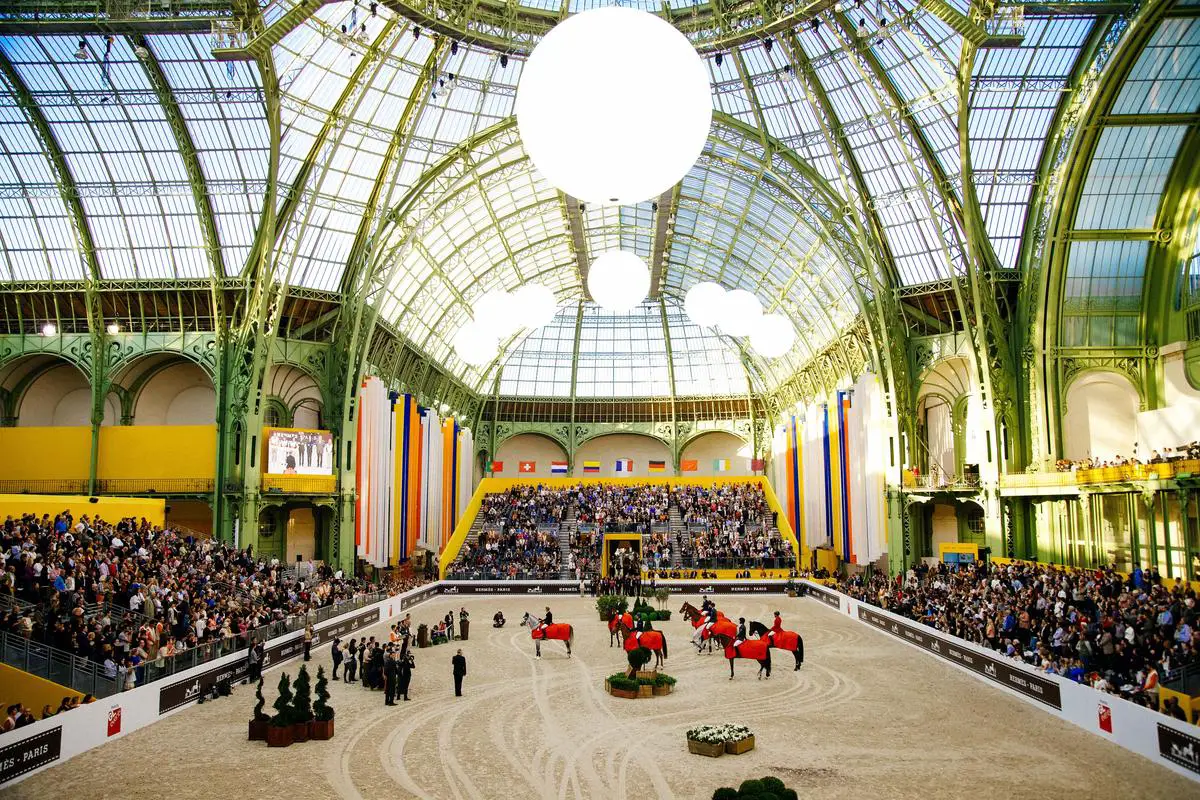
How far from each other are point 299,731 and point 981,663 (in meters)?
17.3

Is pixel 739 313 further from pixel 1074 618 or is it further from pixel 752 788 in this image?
pixel 752 788

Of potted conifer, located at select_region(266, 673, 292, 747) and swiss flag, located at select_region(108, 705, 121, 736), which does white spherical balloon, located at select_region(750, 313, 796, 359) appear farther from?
swiss flag, located at select_region(108, 705, 121, 736)

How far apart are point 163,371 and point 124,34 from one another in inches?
707

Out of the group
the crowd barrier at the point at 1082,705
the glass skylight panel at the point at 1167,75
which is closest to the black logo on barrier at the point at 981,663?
the crowd barrier at the point at 1082,705

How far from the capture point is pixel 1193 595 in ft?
68.5

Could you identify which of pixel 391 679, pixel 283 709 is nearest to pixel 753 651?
pixel 391 679

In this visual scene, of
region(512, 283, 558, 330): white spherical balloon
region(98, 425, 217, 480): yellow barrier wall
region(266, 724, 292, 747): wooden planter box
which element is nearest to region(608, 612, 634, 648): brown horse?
region(512, 283, 558, 330): white spherical balloon

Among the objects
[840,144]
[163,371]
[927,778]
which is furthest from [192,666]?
[840,144]

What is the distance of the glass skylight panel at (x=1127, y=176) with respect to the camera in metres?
33.8

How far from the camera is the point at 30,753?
49.4 feet

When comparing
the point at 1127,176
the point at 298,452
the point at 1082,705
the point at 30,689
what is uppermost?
the point at 1127,176

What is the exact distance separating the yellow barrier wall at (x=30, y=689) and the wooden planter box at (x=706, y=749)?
13.0 meters

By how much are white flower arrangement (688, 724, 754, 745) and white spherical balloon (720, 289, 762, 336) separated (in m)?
15.9

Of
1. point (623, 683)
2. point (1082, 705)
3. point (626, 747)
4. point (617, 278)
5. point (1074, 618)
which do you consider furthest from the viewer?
point (617, 278)
